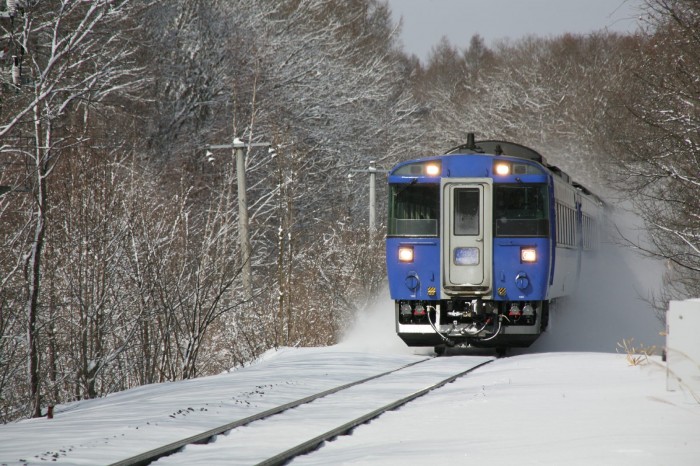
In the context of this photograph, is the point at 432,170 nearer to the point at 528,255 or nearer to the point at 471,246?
the point at 471,246

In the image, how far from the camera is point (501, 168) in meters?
15.3

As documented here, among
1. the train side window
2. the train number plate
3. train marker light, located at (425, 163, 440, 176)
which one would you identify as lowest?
the train number plate

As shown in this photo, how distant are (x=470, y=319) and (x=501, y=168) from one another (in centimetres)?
222

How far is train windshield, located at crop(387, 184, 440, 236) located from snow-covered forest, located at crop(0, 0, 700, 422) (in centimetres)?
266

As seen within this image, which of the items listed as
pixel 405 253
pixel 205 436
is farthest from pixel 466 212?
pixel 205 436

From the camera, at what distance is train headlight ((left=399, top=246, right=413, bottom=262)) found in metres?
15.3

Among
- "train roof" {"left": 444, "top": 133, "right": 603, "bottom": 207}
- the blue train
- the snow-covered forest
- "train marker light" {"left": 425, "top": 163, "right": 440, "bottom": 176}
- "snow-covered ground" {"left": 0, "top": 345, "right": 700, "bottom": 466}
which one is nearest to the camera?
"snow-covered ground" {"left": 0, "top": 345, "right": 700, "bottom": 466}

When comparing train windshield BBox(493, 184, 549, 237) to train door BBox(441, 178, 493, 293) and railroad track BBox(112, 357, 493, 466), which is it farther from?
railroad track BBox(112, 357, 493, 466)

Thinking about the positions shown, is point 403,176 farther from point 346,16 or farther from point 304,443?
point 346,16

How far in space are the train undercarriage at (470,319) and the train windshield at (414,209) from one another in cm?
104

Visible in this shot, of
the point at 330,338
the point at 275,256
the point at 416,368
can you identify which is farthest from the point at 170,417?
the point at 275,256

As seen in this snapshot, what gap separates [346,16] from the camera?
47.6m

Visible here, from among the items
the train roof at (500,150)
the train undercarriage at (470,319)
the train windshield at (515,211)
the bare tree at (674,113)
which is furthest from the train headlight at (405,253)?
the bare tree at (674,113)

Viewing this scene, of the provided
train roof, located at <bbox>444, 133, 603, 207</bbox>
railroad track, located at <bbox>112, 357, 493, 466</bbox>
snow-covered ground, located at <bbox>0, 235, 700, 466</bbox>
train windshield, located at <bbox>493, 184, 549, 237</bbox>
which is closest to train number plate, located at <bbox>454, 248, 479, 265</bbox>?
train windshield, located at <bbox>493, 184, 549, 237</bbox>
